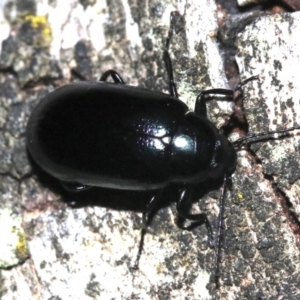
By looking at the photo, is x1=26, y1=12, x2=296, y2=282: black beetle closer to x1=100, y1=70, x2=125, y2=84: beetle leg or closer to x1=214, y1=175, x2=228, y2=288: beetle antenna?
x1=214, y1=175, x2=228, y2=288: beetle antenna

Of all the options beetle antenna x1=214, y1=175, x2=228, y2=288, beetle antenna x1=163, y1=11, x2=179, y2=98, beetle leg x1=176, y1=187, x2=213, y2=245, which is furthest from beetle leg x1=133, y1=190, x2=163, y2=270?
beetle antenna x1=163, y1=11, x2=179, y2=98

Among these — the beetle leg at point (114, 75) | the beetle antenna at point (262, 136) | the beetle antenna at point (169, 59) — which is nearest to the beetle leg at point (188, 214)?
the beetle antenna at point (262, 136)

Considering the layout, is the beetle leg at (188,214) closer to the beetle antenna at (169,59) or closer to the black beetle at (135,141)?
the black beetle at (135,141)

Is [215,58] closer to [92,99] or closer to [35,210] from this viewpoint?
[92,99]

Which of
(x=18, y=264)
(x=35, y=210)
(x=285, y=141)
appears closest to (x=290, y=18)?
(x=285, y=141)

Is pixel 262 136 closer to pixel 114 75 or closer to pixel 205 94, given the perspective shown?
pixel 205 94

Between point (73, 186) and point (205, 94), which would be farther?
point (73, 186)

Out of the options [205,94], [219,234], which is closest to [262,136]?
[205,94]
